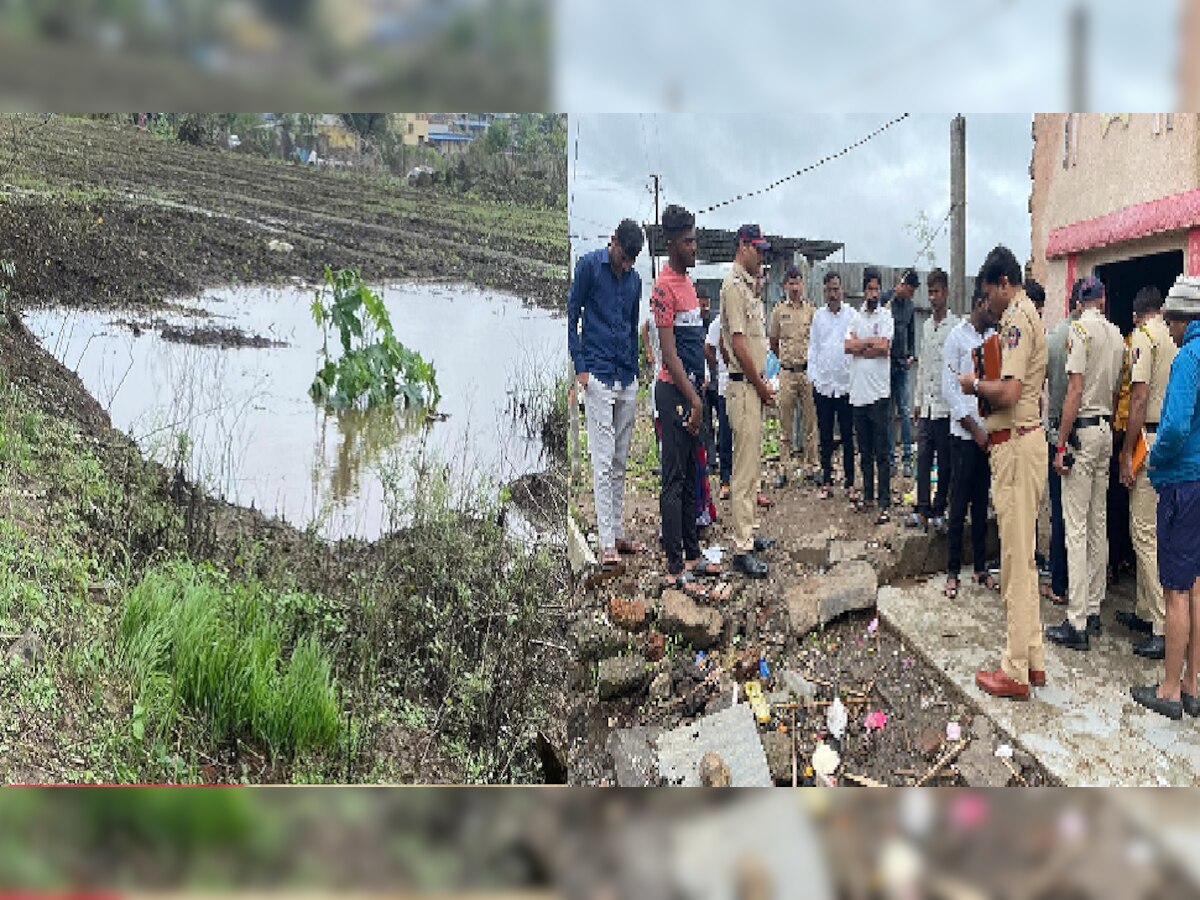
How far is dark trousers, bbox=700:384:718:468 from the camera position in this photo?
3.50 meters

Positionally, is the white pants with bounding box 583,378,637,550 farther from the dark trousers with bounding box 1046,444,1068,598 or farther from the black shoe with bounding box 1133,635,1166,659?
the black shoe with bounding box 1133,635,1166,659

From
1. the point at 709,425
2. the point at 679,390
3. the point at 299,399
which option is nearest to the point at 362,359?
the point at 299,399

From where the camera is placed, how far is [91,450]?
368 centimetres

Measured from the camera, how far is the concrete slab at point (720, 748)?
3.12m

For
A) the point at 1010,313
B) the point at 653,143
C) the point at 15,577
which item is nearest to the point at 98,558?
the point at 15,577

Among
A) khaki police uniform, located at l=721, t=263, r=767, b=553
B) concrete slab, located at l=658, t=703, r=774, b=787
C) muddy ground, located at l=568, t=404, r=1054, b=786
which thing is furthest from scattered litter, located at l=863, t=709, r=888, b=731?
khaki police uniform, located at l=721, t=263, r=767, b=553

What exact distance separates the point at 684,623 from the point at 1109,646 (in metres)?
1.72

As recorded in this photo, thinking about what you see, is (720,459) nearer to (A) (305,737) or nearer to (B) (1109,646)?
(B) (1109,646)

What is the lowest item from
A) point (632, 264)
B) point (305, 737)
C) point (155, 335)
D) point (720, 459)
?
point (305, 737)

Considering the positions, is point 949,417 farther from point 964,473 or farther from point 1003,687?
point 1003,687

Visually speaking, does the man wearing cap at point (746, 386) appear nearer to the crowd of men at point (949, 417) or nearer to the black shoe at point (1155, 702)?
the crowd of men at point (949, 417)

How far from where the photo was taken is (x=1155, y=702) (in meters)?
3.24

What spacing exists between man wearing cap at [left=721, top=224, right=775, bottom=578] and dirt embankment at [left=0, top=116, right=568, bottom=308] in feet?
2.55
